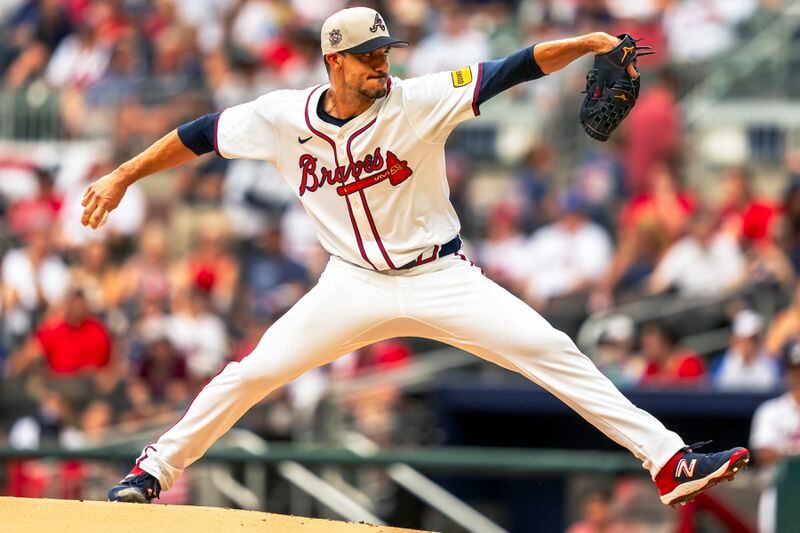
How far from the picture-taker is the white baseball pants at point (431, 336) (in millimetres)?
6180

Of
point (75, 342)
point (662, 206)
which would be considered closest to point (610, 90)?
point (662, 206)

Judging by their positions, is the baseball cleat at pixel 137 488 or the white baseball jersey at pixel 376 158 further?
the baseball cleat at pixel 137 488

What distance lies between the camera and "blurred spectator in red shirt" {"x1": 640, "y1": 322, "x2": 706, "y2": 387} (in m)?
10.5

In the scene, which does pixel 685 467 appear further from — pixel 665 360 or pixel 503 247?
pixel 503 247

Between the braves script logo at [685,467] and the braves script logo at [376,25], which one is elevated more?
the braves script logo at [376,25]

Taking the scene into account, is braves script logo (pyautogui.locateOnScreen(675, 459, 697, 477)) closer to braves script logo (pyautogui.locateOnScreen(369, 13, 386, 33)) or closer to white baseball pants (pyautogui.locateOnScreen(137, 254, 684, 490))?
white baseball pants (pyautogui.locateOnScreen(137, 254, 684, 490))

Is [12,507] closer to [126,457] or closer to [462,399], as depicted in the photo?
[126,457]

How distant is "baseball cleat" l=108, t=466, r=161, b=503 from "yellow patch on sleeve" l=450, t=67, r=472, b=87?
2.01m

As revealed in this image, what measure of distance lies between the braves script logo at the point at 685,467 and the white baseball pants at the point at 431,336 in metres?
0.05

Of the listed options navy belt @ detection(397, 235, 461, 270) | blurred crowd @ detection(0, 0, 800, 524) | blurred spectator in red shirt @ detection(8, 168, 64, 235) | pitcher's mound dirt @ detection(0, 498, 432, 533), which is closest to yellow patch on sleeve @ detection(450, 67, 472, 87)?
navy belt @ detection(397, 235, 461, 270)

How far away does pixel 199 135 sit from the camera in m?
6.54

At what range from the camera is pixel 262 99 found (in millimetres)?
6516

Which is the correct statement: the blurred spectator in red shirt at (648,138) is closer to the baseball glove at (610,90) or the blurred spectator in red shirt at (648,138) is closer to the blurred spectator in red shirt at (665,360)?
the blurred spectator in red shirt at (665,360)

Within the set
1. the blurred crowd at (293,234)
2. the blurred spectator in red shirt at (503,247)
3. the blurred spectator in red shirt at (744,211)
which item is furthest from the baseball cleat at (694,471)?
the blurred spectator in red shirt at (503,247)
